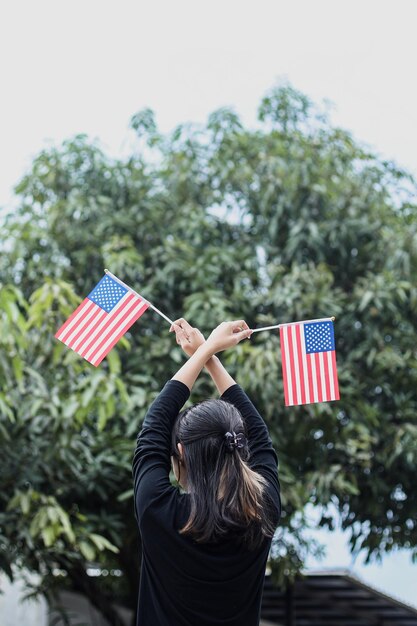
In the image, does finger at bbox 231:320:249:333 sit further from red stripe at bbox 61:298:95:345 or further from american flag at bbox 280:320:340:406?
red stripe at bbox 61:298:95:345

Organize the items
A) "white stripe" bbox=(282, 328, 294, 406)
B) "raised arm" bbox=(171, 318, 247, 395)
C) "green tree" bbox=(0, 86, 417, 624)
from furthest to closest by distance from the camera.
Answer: "green tree" bbox=(0, 86, 417, 624)
"white stripe" bbox=(282, 328, 294, 406)
"raised arm" bbox=(171, 318, 247, 395)

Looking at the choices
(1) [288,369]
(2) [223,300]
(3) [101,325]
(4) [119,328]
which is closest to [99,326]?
(3) [101,325]

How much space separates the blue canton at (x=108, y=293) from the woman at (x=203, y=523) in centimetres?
155

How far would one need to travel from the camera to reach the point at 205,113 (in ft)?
31.5

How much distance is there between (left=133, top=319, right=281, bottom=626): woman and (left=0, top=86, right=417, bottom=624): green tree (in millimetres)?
4291

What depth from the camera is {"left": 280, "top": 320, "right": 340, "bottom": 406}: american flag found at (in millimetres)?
3525

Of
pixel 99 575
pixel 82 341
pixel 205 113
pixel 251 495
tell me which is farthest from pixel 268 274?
pixel 251 495

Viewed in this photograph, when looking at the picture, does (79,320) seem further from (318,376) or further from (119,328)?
(318,376)

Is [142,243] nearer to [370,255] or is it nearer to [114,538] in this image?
[370,255]

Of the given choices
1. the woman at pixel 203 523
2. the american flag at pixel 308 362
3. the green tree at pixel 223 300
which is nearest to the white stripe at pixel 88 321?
the american flag at pixel 308 362

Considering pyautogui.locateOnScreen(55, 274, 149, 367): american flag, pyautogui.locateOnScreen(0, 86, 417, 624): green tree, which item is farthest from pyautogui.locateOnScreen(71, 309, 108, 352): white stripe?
pyautogui.locateOnScreen(0, 86, 417, 624): green tree

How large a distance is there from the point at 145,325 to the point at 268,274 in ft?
3.84

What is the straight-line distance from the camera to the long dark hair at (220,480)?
2.00 m

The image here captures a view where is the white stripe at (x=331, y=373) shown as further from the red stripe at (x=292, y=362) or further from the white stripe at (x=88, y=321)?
the white stripe at (x=88, y=321)
